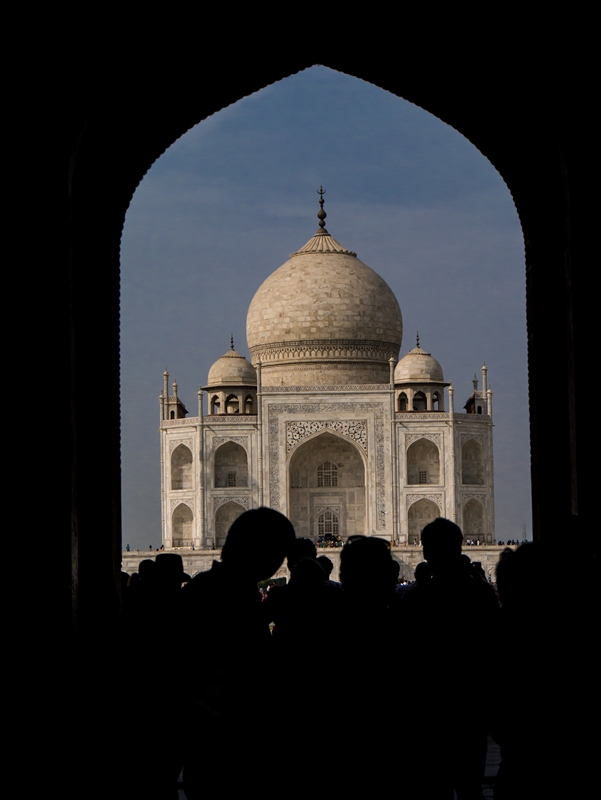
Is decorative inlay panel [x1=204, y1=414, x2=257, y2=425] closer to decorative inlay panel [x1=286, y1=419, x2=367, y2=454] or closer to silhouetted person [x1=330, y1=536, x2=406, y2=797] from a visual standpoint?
decorative inlay panel [x1=286, y1=419, x2=367, y2=454]

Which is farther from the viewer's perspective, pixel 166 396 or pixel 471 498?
pixel 166 396

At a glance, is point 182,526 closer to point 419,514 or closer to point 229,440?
point 229,440

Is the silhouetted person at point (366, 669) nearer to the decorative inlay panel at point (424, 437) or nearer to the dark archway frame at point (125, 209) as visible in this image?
the dark archway frame at point (125, 209)

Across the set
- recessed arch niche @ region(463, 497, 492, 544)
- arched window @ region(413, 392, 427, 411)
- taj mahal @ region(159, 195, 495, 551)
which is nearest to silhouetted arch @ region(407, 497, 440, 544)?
taj mahal @ region(159, 195, 495, 551)

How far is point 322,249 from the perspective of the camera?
31.9 m

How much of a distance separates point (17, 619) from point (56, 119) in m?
2.08

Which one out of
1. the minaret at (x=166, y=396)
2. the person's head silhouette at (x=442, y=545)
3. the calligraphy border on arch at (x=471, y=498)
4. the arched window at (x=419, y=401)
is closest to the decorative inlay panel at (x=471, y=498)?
the calligraphy border on arch at (x=471, y=498)

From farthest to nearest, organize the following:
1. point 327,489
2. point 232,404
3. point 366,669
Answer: point 232,404 → point 327,489 → point 366,669

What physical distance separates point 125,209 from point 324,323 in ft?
80.1

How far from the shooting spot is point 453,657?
124 inches

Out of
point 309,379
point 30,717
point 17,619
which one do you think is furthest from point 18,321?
point 309,379

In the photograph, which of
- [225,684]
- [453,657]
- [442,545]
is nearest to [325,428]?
[442,545]

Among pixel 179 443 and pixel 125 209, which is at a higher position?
pixel 125 209

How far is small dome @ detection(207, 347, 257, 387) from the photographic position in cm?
2981
